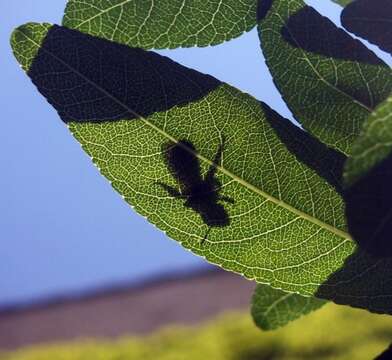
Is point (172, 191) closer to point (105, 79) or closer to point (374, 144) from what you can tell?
point (105, 79)

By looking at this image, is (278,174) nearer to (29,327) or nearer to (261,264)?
(261,264)

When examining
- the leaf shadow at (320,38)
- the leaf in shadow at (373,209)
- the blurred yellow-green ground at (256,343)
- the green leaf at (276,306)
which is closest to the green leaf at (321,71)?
the leaf shadow at (320,38)

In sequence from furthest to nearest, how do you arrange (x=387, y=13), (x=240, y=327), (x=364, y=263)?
(x=240, y=327)
(x=387, y=13)
(x=364, y=263)

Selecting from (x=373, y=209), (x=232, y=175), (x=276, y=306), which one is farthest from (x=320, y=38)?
(x=276, y=306)

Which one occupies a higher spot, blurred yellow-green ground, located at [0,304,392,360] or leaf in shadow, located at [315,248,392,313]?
blurred yellow-green ground, located at [0,304,392,360]

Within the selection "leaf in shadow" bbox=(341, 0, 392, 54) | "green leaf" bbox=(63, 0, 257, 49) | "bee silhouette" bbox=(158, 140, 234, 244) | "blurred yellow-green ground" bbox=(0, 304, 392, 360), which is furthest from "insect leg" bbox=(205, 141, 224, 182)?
"blurred yellow-green ground" bbox=(0, 304, 392, 360)

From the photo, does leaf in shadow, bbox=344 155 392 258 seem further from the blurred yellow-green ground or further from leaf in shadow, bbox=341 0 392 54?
the blurred yellow-green ground

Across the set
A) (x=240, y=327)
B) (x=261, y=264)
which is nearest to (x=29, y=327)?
(x=240, y=327)
